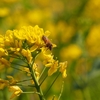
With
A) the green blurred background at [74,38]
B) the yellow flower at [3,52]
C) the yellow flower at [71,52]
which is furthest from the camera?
the yellow flower at [71,52]

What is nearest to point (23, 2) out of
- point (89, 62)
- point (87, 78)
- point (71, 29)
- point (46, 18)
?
point (46, 18)

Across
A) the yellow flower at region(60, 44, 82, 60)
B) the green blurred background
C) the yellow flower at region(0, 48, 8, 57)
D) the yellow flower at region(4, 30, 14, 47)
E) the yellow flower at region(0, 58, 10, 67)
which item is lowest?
the yellow flower at region(60, 44, 82, 60)

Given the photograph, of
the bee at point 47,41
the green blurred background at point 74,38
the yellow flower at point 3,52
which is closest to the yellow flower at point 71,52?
the green blurred background at point 74,38

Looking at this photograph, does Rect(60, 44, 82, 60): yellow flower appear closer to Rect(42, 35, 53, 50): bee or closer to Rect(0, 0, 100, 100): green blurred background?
Rect(0, 0, 100, 100): green blurred background

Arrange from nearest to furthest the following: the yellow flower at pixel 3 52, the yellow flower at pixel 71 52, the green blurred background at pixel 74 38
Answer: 1. the yellow flower at pixel 3 52
2. the green blurred background at pixel 74 38
3. the yellow flower at pixel 71 52

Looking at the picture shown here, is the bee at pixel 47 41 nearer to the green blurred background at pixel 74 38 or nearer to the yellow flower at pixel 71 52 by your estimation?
the green blurred background at pixel 74 38

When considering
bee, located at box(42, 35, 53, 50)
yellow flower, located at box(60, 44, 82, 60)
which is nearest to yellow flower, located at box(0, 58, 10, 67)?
bee, located at box(42, 35, 53, 50)

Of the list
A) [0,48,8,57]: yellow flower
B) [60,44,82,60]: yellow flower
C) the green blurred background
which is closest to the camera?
[0,48,8,57]: yellow flower

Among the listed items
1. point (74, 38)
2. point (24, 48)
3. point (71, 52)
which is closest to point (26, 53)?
point (24, 48)

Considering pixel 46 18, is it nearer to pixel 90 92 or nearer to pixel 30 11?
pixel 30 11
